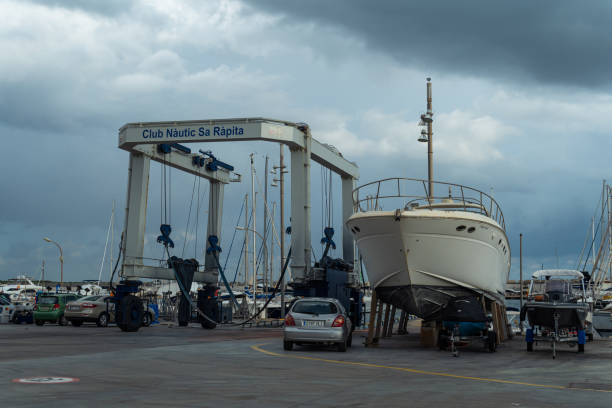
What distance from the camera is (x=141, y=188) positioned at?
30812 millimetres

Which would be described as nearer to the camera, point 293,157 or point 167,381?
point 167,381

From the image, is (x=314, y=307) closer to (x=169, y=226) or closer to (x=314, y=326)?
(x=314, y=326)

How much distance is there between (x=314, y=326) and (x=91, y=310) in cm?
1680

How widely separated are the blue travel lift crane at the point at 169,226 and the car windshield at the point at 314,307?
35.1 ft

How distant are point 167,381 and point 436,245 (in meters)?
10.2

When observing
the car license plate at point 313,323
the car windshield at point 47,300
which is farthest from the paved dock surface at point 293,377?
the car windshield at point 47,300

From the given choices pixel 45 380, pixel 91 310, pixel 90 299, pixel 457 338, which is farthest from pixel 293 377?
pixel 90 299

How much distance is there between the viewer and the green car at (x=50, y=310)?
3216 cm

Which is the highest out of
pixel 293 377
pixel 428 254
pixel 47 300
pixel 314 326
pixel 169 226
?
pixel 169 226

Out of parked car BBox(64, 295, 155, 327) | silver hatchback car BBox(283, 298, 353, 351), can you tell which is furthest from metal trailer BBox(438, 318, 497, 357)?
parked car BBox(64, 295, 155, 327)

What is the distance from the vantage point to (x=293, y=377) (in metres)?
11.3

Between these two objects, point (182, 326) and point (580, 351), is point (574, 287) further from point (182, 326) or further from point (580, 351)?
point (182, 326)

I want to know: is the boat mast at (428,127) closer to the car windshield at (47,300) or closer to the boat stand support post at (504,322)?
the boat stand support post at (504,322)


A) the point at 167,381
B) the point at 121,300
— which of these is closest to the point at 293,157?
the point at 121,300
